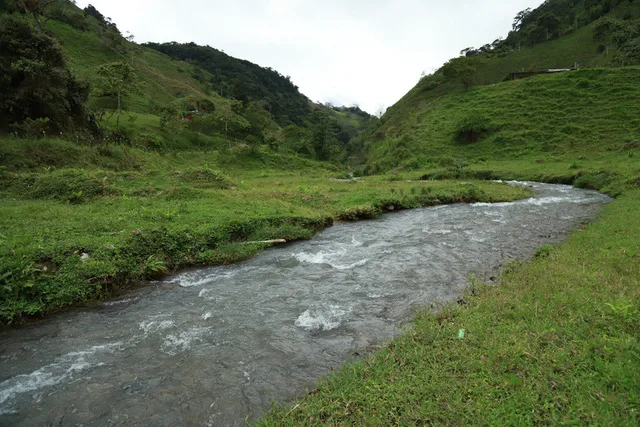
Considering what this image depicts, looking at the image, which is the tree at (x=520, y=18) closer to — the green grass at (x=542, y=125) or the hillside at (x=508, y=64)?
the hillside at (x=508, y=64)

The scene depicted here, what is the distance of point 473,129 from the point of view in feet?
164

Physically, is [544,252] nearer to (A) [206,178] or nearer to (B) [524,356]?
(B) [524,356]

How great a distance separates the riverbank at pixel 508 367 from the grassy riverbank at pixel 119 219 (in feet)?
23.9

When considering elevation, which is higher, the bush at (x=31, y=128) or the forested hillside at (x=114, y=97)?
the forested hillside at (x=114, y=97)

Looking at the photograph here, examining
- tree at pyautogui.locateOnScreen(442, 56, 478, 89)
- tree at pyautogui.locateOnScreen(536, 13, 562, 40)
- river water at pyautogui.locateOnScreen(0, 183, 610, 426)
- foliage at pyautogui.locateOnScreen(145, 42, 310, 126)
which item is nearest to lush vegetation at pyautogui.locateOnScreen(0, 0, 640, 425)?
river water at pyautogui.locateOnScreen(0, 183, 610, 426)

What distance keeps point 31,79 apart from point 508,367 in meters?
35.3

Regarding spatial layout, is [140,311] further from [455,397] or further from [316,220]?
[316,220]

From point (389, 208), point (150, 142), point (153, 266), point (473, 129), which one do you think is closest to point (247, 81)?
point (150, 142)

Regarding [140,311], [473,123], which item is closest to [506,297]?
[140,311]

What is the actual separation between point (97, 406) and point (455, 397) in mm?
5618

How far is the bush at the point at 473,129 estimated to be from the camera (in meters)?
50.0

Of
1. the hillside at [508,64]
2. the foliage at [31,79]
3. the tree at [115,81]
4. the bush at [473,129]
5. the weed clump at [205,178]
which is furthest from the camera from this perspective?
the hillside at [508,64]

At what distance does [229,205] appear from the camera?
16750mm

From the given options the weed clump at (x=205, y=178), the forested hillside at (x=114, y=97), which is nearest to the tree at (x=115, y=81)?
the forested hillside at (x=114, y=97)
